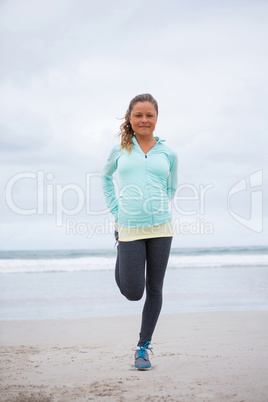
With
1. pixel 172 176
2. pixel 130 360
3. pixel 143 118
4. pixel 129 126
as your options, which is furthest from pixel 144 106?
pixel 130 360

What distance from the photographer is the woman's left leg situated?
3.21 metres

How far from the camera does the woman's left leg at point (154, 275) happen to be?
126 inches

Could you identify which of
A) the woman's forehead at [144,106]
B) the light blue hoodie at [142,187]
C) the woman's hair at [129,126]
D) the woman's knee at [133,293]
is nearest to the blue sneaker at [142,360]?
the woman's knee at [133,293]

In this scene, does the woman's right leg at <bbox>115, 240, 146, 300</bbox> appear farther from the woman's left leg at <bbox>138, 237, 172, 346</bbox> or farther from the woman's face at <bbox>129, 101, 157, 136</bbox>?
the woman's face at <bbox>129, 101, 157, 136</bbox>

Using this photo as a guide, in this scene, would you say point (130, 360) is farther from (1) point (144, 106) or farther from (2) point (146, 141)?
(1) point (144, 106)

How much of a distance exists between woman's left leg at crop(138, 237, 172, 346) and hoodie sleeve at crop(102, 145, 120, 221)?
1.34 feet

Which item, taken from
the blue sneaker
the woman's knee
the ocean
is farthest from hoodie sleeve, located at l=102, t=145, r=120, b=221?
the ocean

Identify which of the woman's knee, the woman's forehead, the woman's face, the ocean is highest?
the woman's forehead

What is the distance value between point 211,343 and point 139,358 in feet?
4.16

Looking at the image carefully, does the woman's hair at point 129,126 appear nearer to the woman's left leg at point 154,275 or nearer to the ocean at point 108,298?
the woman's left leg at point 154,275

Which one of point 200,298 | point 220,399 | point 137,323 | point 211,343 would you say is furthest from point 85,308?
point 220,399

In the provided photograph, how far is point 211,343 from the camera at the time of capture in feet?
14.0

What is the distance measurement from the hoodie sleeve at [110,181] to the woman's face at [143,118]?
0.77ft

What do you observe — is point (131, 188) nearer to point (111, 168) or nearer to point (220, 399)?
point (111, 168)
